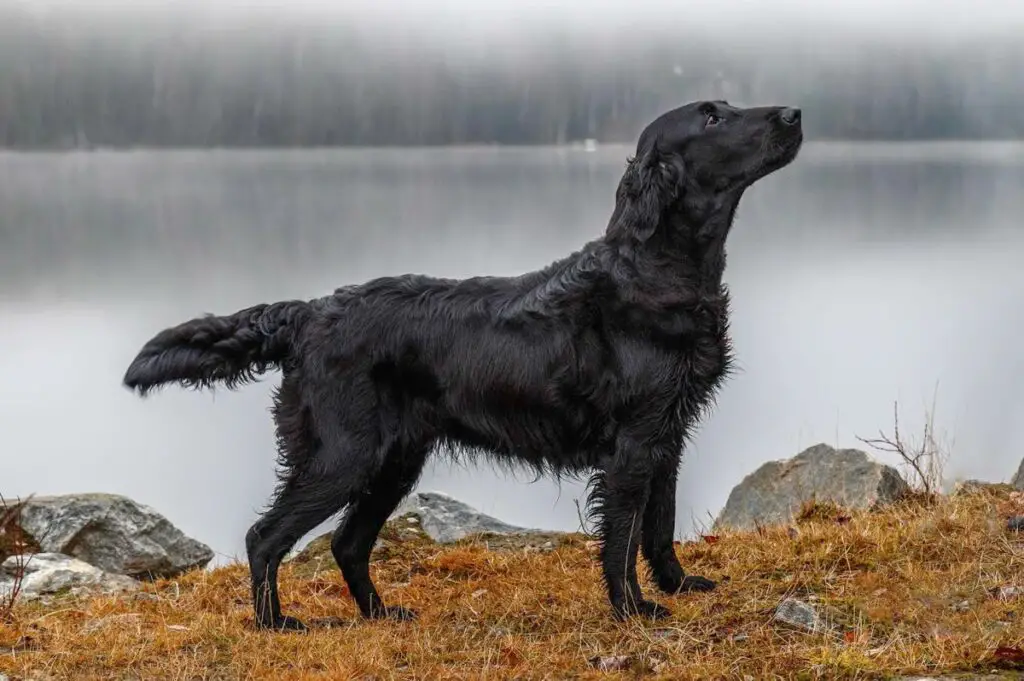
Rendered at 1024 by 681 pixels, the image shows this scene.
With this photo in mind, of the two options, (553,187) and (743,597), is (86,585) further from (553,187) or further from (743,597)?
(553,187)

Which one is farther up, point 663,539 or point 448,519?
point 663,539

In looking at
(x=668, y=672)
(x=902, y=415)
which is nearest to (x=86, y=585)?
(x=668, y=672)

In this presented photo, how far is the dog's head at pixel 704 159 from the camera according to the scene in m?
5.10

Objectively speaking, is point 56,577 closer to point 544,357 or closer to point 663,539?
point 544,357

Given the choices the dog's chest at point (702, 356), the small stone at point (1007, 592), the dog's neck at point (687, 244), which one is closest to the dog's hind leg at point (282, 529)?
the dog's chest at point (702, 356)

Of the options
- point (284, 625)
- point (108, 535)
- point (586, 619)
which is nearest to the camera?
point (586, 619)

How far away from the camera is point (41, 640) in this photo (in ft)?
16.9

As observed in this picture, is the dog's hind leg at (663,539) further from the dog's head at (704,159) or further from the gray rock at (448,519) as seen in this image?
the gray rock at (448,519)

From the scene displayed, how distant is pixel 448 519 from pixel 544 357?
8.25 feet

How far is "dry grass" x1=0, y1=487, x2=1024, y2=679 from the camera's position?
4480 millimetres

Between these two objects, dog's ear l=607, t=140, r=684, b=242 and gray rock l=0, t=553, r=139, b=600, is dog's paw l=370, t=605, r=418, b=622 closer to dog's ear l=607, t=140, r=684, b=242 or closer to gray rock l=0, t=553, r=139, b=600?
gray rock l=0, t=553, r=139, b=600

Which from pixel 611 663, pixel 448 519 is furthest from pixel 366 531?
pixel 448 519

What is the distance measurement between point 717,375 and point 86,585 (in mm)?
3701

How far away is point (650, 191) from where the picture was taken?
5.11m
